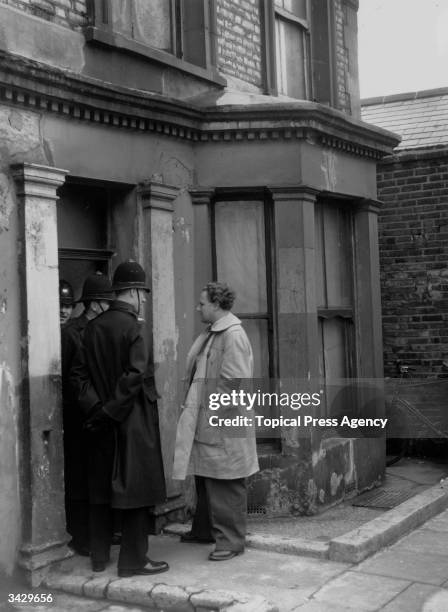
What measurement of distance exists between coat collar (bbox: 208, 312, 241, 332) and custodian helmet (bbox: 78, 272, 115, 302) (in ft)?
2.55

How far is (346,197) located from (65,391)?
375 cm

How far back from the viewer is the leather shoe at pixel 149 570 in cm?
530

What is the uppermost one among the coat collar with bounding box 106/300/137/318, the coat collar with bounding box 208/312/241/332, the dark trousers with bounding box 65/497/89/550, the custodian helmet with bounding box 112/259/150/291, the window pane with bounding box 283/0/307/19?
the window pane with bounding box 283/0/307/19

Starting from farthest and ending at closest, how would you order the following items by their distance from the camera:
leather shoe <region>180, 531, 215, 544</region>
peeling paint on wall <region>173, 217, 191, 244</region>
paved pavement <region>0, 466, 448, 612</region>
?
peeling paint on wall <region>173, 217, 191, 244</region>
leather shoe <region>180, 531, 215, 544</region>
paved pavement <region>0, 466, 448, 612</region>

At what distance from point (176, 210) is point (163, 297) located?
79 cm

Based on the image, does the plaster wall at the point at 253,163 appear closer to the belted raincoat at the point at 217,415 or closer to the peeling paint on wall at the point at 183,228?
the peeling paint on wall at the point at 183,228

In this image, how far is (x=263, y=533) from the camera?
6.41m

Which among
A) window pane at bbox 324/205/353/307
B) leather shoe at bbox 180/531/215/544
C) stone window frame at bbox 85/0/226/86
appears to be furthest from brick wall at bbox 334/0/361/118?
leather shoe at bbox 180/531/215/544

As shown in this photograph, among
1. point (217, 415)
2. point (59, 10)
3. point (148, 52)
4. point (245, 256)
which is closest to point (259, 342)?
point (245, 256)

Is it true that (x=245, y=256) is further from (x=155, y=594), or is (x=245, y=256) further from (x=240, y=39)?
(x=155, y=594)

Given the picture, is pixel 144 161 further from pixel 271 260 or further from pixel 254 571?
pixel 254 571

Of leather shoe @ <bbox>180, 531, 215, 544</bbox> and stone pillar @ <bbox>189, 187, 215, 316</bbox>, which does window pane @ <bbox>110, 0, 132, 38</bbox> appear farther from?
leather shoe @ <bbox>180, 531, 215, 544</bbox>

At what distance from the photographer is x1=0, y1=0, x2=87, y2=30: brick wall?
5.78 meters

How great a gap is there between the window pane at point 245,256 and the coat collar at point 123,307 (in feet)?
6.08
